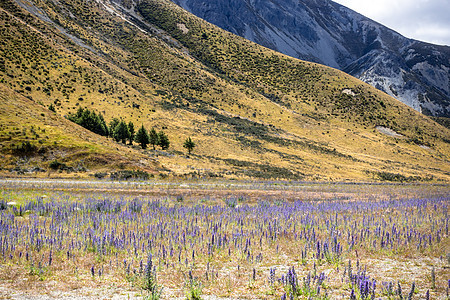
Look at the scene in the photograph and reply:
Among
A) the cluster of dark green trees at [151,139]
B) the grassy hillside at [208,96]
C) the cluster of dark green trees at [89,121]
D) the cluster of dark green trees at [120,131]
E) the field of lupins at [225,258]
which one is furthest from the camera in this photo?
the grassy hillside at [208,96]

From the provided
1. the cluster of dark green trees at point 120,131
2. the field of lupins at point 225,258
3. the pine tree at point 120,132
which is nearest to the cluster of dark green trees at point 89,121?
the cluster of dark green trees at point 120,131

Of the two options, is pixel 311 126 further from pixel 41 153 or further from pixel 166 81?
pixel 41 153

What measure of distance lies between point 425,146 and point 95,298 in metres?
113

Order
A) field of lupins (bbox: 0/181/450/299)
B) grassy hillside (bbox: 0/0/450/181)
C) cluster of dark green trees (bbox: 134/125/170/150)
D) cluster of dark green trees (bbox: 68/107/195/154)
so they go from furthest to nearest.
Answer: grassy hillside (bbox: 0/0/450/181)
cluster of dark green trees (bbox: 134/125/170/150)
cluster of dark green trees (bbox: 68/107/195/154)
field of lupins (bbox: 0/181/450/299)

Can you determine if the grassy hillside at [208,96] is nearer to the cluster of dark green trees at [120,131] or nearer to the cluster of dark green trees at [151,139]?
the cluster of dark green trees at [151,139]

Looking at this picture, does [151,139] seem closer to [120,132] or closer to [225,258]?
[120,132]

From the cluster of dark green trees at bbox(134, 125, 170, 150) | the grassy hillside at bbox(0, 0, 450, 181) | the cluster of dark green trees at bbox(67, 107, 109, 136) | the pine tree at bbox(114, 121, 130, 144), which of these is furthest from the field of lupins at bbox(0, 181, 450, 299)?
the cluster of dark green trees at bbox(67, 107, 109, 136)

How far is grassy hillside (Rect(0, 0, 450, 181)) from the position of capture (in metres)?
61.0

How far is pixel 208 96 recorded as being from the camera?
328 feet

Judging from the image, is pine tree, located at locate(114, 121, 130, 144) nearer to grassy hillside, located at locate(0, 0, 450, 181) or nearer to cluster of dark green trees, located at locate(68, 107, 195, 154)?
cluster of dark green trees, located at locate(68, 107, 195, 154)

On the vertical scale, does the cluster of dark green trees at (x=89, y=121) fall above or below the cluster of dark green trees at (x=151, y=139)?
above

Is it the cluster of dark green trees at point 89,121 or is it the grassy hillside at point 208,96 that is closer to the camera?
the cluster of dark green trees at point 89,121

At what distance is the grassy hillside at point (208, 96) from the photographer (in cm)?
6103

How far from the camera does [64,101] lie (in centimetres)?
6619
